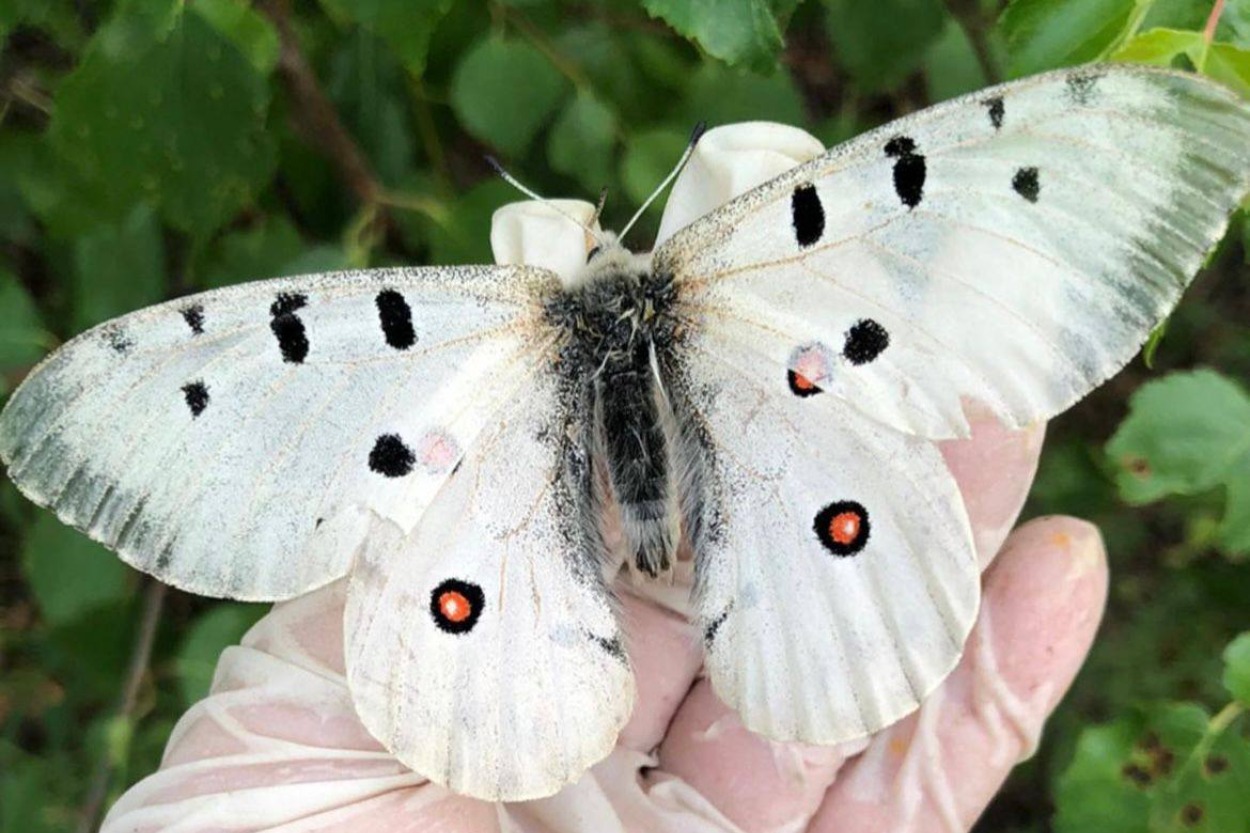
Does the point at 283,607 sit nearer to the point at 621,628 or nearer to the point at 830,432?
the point at 621,628

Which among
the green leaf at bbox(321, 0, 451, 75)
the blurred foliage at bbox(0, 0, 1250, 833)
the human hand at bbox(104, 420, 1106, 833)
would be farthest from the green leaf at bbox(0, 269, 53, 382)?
the green leaf at bbox(321, 0, 451, 75)

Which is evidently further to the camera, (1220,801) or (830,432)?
(1220,801)

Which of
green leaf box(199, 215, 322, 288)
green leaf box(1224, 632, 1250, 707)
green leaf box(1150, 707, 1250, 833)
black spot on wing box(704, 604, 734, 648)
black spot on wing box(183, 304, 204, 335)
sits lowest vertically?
green leaf box(1150, 707, 1250, 833)

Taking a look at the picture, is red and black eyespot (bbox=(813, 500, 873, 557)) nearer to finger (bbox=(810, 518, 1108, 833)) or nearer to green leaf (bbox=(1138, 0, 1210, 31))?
finger (bbox=(810, 518, 1108, 833))

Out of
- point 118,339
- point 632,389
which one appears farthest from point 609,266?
point 118,339

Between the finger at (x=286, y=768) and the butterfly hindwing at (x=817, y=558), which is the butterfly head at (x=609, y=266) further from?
the finger at (x=286, y=768)

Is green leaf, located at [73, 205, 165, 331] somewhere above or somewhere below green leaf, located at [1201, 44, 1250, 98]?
above

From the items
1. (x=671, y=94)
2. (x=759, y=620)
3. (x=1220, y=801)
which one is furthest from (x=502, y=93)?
(x=1220, y=801)

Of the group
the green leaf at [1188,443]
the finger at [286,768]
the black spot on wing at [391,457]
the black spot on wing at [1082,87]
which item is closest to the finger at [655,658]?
the finger at [286,768]
